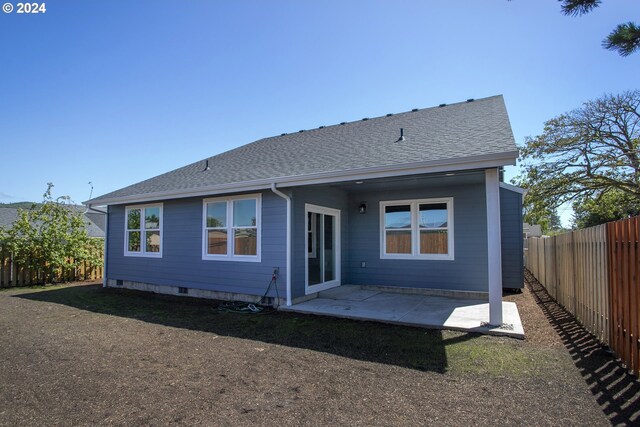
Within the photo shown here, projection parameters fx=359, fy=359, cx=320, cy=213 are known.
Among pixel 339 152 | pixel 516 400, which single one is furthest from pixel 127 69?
pixel 516 400

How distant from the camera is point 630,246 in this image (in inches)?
152

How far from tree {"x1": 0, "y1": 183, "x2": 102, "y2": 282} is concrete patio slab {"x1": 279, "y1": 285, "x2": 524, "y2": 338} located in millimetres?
9325

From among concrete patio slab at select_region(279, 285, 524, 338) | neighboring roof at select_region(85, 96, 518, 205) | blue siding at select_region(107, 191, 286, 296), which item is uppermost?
neighboring roof at select_region(85, 96, 518, 205)

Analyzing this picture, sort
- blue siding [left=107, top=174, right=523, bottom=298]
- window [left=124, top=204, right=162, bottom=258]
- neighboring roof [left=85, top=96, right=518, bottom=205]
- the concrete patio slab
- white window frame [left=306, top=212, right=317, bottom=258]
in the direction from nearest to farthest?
the concrete patio slab < neighboring roof [left=85, top=96, right=518, bottom=205] < blue siding [left=107, top=174, right=523, bottom=298] < white window frame [left=306, top=212, right=317, bottom=258] < window [left=124, top=204, right=162, bottom=258]

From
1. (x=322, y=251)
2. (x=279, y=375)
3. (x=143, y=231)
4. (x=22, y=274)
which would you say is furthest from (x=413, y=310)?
(x=22, y=274)

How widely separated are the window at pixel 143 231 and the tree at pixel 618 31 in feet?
31.7

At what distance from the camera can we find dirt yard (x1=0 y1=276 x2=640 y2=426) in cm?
301

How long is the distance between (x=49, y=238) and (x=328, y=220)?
9.65 m

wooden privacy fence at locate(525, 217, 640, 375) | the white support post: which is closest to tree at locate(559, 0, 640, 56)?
wooden privacy fence at locate(525, 217, 640, 375)

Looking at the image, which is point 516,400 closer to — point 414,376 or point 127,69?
point 414,376

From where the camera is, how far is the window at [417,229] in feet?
29.2

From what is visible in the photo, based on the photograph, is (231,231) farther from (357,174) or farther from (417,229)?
(417,229)
